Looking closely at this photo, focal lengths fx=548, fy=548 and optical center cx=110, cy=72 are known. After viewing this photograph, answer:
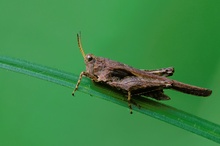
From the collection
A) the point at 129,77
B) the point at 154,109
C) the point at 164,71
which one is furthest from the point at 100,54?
the point at 154,109

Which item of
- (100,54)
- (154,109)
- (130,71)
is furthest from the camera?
(100,54)

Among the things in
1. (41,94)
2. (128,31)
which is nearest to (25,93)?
(41,94)

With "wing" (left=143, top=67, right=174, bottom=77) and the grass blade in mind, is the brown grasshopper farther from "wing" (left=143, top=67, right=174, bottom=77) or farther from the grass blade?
the grass blade

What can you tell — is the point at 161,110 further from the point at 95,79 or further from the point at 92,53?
the point at 92,53

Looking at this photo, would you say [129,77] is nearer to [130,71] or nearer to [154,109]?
[130,71]

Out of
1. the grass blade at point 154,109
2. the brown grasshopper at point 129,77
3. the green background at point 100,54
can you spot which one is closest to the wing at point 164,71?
the brown grasshopper at point 129,77

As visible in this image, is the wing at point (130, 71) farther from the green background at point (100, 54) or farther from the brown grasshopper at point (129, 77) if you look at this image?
the green background at point (100, 54)
